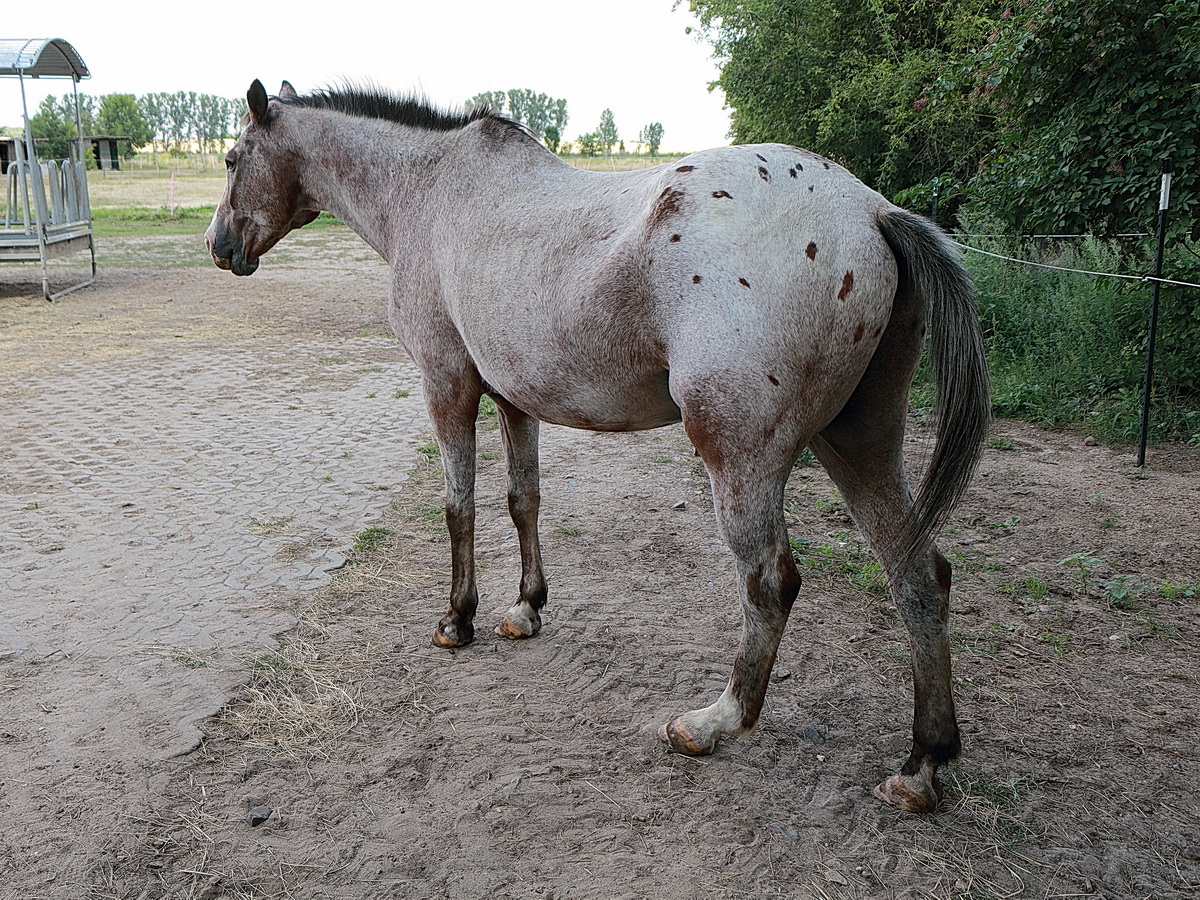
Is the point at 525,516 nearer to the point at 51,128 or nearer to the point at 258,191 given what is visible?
the point at 258,191

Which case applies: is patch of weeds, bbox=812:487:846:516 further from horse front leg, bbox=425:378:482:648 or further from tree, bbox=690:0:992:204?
tree, bbox=690:0:992:204

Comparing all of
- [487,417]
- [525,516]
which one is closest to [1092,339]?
[487,417]

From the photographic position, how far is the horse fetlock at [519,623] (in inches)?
143

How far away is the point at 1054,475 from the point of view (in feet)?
18.7

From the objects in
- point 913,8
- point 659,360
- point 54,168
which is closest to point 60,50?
point 54,168

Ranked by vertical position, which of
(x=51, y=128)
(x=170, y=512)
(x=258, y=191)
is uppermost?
(x=51, y=128)

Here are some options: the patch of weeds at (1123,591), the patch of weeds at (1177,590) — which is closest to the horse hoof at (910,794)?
the patch of weeds at (1123,591)

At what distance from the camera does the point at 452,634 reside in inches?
140

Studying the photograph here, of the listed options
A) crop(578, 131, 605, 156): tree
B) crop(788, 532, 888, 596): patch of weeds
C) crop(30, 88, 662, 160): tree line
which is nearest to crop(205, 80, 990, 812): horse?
crop(788, 532, 888, 596): patch of weeds

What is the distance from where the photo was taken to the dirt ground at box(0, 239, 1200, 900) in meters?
2.29

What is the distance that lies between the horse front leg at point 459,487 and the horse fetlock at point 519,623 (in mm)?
143

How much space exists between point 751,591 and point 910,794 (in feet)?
2.56

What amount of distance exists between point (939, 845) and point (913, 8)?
55.7 ft

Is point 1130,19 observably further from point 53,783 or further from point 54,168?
point 54,168
